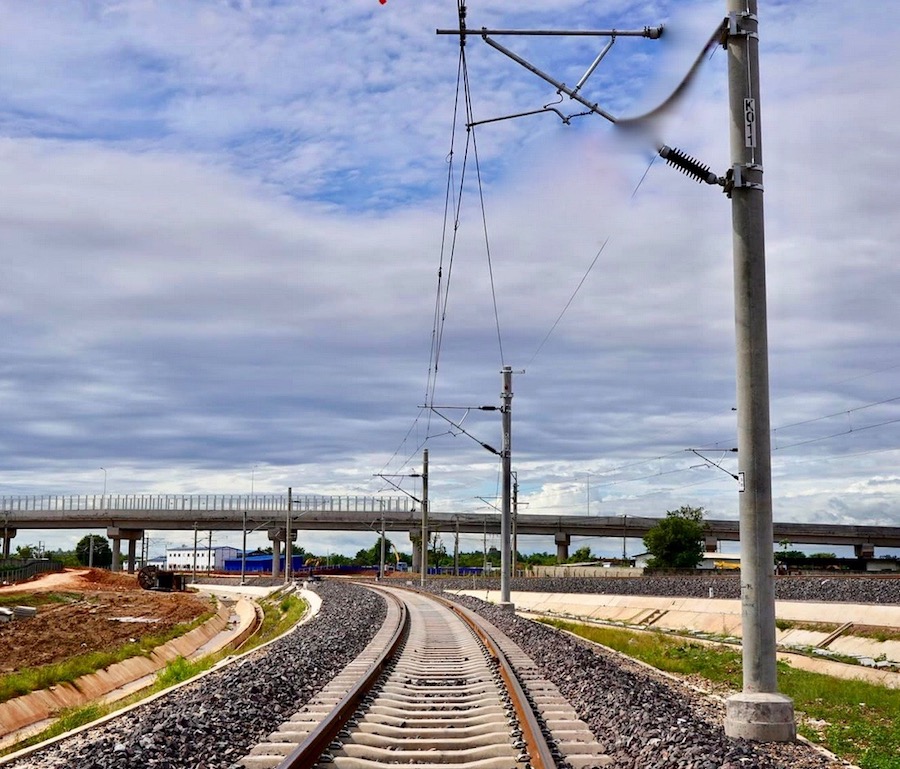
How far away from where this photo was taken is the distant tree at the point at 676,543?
12375 cm

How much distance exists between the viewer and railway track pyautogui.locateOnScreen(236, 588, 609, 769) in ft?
34.7

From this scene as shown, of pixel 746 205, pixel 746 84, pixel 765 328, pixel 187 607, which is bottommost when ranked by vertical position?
pixel 187 607

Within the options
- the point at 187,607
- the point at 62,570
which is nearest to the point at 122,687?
the point at 187,607

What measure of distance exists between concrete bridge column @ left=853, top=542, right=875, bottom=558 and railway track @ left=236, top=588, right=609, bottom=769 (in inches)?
5853

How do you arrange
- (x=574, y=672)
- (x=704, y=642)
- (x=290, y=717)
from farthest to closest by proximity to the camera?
1. (x=704, y=642)
2. (x=574, y=672)
3. (x=290, y=717)

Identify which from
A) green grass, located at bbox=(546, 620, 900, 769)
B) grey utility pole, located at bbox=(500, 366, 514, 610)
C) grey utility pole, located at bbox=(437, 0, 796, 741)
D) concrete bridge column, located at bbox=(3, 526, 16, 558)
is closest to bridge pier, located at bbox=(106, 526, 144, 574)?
concrete bridge column, located at bbox=(3, 526, 16, 558)

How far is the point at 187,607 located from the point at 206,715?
191 feet

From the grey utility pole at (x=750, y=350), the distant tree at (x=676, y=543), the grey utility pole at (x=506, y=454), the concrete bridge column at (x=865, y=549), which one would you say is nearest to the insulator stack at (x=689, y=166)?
the grey utility pole at (x=750, y=350)

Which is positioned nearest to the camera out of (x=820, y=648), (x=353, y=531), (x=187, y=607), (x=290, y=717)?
(x=290, y=717)

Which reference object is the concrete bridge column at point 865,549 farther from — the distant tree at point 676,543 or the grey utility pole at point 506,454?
the grey utility pole at point 506,454

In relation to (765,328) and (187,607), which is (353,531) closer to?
(187,607)

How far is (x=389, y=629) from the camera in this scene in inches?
1241

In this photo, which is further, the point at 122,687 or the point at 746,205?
the point at 122,687

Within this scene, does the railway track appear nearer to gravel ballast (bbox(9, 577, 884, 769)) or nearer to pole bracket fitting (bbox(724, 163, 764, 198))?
gravel ballast (bbox(9, 577, 884, 769))
